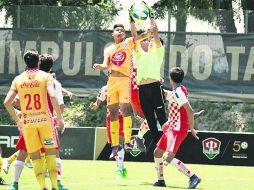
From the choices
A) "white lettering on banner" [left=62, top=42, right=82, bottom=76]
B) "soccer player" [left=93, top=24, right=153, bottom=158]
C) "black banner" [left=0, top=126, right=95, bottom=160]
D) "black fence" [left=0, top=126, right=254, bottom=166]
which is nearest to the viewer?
"soccer player" [left=93, top=24, right=153, bottom=158]

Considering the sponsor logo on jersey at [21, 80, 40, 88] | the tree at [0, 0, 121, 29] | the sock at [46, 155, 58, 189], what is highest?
the tree at [0, 0, 121, 29]

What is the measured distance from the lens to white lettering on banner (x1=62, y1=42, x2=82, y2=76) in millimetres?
24812

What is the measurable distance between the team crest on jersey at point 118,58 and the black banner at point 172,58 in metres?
8.97

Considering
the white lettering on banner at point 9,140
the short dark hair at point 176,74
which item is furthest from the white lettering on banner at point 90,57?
the short dark hair at point 176,74

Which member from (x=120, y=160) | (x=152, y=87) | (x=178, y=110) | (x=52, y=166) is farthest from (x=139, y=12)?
(x=52, y=166)

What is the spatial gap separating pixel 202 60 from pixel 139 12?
10540mm

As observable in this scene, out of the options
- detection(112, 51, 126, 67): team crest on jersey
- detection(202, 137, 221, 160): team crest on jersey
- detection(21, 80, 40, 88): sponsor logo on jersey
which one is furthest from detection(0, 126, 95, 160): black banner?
detection(21, 80, 40, 88): sponsor logo on jersey

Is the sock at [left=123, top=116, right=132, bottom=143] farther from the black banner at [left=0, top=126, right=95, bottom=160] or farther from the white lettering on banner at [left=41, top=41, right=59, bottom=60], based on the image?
the white lettering on banner at [left=41, top=41, right=59, bottom=60]

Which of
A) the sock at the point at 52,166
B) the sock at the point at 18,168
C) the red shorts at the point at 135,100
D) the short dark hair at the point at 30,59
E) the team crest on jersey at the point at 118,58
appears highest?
the short dark hair at the point at 30,59

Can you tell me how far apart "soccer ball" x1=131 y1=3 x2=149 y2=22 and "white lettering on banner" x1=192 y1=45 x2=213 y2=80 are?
10300mm

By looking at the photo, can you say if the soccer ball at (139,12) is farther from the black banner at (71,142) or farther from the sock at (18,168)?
the black banner at (71,142)

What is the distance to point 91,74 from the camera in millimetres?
24734

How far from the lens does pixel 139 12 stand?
14.2 meters

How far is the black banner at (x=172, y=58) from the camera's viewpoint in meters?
24.3
